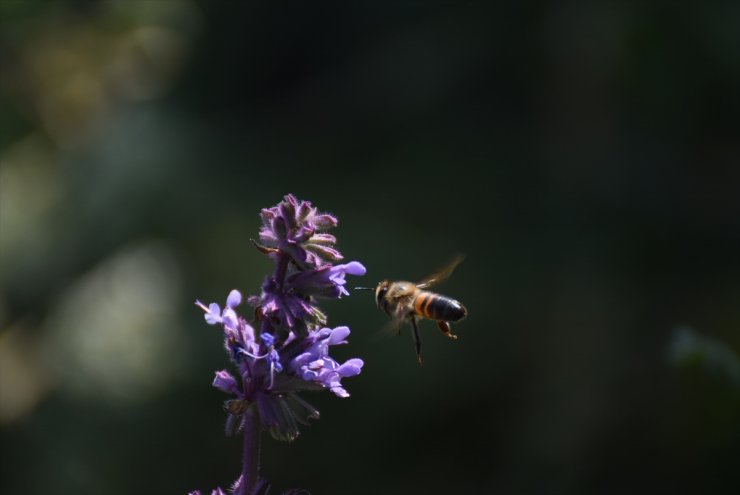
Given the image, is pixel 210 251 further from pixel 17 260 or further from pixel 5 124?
pixel 5 124

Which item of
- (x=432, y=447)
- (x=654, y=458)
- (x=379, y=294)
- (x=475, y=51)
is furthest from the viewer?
(x=475, y=51)

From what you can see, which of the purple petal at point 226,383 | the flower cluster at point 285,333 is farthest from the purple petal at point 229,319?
the purple petal at point 226,383

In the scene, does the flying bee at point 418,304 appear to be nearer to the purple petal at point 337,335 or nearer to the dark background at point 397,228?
the purple petal at point 337,335

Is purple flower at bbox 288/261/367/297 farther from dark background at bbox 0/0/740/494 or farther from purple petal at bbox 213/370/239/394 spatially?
dark background at bbox 0/0/740/494

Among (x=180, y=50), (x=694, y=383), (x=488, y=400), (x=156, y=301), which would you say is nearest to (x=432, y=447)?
(x=488, y=400)

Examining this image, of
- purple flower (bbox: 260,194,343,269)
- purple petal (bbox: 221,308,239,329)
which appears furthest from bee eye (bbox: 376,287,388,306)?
purple petal (bbox: 221,308,239,329)

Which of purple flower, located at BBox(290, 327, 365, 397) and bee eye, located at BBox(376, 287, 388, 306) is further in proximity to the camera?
bee eye, located at BBox(376, 287, 388, 306)
